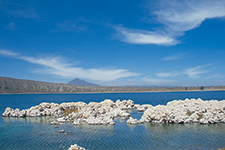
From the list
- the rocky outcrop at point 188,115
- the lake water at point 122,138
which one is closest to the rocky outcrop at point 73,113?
the lake water at point 122,138

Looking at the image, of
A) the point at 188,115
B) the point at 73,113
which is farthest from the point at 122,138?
the point at 73,113

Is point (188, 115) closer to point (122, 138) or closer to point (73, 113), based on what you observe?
point (122, 138)

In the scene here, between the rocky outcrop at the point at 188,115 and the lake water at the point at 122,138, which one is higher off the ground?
the rocky outcrop at the point at 188,115

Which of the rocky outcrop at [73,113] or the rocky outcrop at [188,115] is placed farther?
the rocky outcrop at [73,113]

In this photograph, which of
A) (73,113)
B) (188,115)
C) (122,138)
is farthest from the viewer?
(73,113)

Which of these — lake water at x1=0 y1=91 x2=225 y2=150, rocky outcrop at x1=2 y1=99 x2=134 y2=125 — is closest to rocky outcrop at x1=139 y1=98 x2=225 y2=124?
lake water at x1=0 y1=91 x2=225 y2=150

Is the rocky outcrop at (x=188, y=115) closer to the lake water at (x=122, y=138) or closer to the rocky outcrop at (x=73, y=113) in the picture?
the lake water at (x=122, y=138)

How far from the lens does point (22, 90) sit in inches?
6580

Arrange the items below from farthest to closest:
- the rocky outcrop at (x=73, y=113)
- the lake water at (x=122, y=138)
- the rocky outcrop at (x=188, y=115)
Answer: the rocky outcrop at (x=73, y=113) → the rocky outcrop at (x=188, y=115) → the lake water at (x=122, y=138)

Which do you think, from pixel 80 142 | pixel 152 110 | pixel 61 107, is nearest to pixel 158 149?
pixel 80 142

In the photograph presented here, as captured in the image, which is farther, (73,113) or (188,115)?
(73,113)

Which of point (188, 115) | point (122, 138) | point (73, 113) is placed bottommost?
A: point (122, 138)

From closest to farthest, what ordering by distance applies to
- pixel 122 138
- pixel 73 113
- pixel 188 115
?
pixel 122 138 → pixel 188 115 → pixel 73 113

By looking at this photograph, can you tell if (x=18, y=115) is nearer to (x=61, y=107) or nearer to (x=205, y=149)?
(x=61, y=107)
